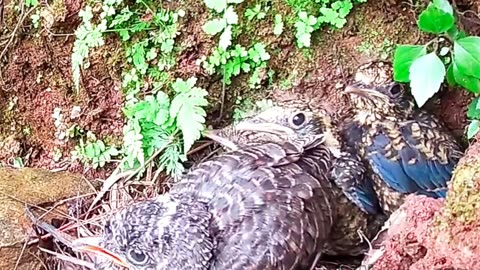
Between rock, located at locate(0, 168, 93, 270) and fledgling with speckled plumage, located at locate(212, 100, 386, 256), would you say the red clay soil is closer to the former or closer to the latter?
rock, located at locate(0, 168, 93, 270)

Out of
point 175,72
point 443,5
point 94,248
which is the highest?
point 443,5

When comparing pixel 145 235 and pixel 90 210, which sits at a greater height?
pixel 145 235

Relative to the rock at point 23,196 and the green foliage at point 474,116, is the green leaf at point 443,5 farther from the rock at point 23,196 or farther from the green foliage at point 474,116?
the rock at point 23,196

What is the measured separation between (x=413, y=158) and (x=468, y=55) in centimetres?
47

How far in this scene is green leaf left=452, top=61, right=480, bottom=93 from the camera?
2.38m

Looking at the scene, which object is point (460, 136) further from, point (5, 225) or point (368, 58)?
point (5, 225)

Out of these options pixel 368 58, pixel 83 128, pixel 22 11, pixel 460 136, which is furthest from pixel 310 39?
pixel 22 11

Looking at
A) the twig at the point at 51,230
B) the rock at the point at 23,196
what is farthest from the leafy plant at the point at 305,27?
the twig at the point at 51,230

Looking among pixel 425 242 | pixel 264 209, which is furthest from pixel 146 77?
pixel 425 242

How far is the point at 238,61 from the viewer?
291 cm

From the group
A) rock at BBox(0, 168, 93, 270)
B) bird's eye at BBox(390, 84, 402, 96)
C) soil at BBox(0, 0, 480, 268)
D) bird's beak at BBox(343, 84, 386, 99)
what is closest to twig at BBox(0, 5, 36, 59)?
soil at BBox(0, 0, 480, 268)

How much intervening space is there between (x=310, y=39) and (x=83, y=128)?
96 centimetres

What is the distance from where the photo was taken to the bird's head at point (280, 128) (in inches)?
111

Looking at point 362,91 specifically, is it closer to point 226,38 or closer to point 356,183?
point 356,183
